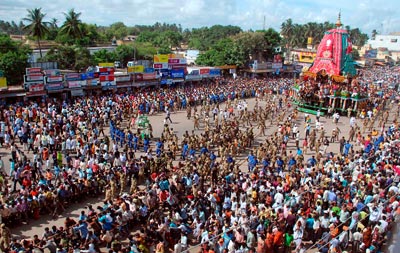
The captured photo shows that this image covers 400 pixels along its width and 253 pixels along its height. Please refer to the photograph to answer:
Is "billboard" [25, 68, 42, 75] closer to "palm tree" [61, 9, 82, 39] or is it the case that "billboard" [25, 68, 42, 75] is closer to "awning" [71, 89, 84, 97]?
"awning" [71, 89, 84, 97]

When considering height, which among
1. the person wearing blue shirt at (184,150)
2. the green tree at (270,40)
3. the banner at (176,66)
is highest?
the green tree at (270,40)

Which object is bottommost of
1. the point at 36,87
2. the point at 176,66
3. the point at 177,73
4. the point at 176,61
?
the point at 36,87

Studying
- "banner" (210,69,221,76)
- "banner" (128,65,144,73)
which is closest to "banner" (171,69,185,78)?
"banner" (128,65,144,73)

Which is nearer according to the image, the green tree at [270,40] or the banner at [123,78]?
the banner at [123,78]

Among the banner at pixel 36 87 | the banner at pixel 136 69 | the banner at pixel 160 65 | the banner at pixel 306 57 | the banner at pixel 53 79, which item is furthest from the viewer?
the banner at pixel 306 57

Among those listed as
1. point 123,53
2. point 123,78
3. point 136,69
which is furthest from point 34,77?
point 123,53

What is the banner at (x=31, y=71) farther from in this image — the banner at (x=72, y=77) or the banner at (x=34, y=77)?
the banner at (x=72, y=77)

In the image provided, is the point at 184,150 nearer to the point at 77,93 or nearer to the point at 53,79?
the point at 53,79

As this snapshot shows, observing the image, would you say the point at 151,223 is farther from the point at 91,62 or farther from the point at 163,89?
the point at 91,62

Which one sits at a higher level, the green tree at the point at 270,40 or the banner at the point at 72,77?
the green tree at the point at 270,40

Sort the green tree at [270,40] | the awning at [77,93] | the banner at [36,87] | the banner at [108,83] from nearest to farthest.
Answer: the banner at [36,87] → the awning at [77,93] → the banner at [108,83] → the green tree at [270,40]

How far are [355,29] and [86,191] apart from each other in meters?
131

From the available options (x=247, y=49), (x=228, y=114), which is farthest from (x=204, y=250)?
(x=247, y=49)

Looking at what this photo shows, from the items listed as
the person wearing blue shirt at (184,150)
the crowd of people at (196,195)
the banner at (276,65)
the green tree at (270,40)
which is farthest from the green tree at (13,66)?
the green tree at (270,40)
